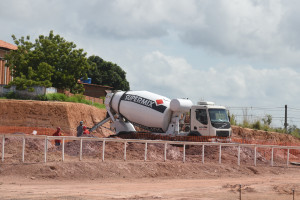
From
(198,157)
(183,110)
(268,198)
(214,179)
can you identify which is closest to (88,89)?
(183,110)

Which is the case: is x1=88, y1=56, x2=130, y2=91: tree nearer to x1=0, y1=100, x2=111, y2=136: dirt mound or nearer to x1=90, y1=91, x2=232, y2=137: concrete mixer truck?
x1=0, y1=100, x2=111, y2=136: dirt mound

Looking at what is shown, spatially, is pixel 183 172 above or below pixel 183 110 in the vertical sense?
below

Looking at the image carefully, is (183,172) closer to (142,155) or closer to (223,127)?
(142,155)

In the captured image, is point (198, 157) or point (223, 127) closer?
point (198, 157)

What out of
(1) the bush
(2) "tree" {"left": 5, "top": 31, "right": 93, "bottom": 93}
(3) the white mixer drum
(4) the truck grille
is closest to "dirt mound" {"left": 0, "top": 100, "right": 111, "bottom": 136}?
(2) "tree" {"left": 5, "top": 31, "right": 93, "bottom": 93}

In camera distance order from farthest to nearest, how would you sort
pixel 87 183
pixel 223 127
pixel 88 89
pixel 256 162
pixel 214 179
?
pixel 88 89 → pixel 223 127 → pixel 256 162 → pixel 214 179 → pixel 87 183

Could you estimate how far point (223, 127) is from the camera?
3084 centimetres

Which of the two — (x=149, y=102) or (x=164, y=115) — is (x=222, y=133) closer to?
(x=164, y=115)

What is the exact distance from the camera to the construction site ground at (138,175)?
16.0m

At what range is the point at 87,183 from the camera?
59.9ft

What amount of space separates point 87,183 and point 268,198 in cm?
614

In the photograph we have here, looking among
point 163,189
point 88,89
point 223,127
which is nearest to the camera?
point 163,189

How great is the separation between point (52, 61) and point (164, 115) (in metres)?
31.6

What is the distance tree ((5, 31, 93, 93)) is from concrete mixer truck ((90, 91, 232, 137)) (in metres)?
24.7
